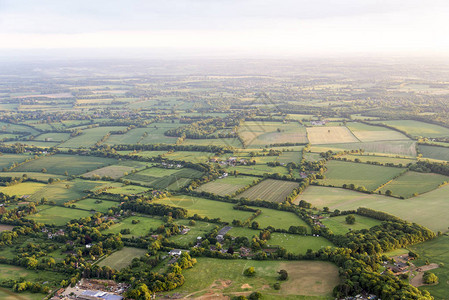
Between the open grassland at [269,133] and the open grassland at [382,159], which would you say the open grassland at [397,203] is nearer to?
the open grassland at [382,159]

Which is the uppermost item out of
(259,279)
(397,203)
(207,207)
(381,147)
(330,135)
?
(330,135)

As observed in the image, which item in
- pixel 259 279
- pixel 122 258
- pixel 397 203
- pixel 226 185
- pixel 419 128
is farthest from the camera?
pixel 419 128

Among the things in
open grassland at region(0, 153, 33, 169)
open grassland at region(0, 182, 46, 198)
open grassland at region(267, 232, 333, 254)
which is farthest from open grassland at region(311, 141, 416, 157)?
open grassland at region(0, 153, 33, 169)

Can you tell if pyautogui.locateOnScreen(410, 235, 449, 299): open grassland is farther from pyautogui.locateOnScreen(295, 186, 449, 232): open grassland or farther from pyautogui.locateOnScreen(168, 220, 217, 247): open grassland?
pyautogui.locateOnScreen(168, 220, 217, 247): open grassland

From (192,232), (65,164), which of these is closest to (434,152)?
(192,232)

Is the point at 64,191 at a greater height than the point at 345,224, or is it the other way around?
the point at 345,224

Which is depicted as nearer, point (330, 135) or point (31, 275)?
point (31, 275)

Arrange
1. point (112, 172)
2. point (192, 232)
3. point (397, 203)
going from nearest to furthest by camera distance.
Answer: point (192, 232)
point (397, 203)
point (112, 172)

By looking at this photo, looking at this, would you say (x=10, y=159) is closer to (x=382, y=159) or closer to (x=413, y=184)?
(x=382, y=159)
